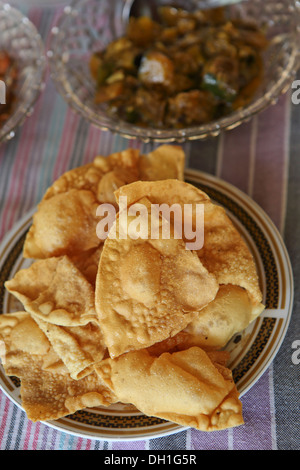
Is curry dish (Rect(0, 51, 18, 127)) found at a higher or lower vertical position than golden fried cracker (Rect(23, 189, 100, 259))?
higher

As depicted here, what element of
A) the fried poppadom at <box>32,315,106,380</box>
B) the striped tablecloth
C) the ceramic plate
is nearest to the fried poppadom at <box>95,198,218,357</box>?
the fried poppadom at <box>32,315,106,380</box>

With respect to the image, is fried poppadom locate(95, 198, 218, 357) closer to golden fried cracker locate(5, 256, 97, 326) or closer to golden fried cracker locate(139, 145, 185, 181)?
golden fried cracker locate(5, 256, 97, 326)

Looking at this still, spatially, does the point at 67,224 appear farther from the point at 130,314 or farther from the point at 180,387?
the point at 180,387

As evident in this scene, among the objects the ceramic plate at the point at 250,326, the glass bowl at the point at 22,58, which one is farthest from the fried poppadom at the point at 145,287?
the glass bowl at the point at 22,58

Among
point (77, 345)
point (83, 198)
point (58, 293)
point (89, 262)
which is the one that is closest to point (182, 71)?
point (83, 198)

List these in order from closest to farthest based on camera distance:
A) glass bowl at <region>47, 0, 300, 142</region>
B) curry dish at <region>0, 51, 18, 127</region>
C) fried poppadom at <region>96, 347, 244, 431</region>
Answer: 1. fried poppadom at <region>96, 347, 244, 431</region>
2. glass bowl at <region>47, 0, 300, 142</region>
3. curry dish at <region>0, 51, 18, 127</region>

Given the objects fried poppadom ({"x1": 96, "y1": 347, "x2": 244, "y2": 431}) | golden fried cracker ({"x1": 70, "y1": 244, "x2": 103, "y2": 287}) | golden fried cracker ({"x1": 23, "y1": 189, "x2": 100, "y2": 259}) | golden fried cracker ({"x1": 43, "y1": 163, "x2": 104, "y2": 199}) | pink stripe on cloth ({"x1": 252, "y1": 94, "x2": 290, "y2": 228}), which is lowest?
fried poppadom ({"x1": 96, "y1": 347, "x2": 244, "y2": 431})

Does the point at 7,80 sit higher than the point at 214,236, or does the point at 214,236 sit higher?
the point at 7,80
